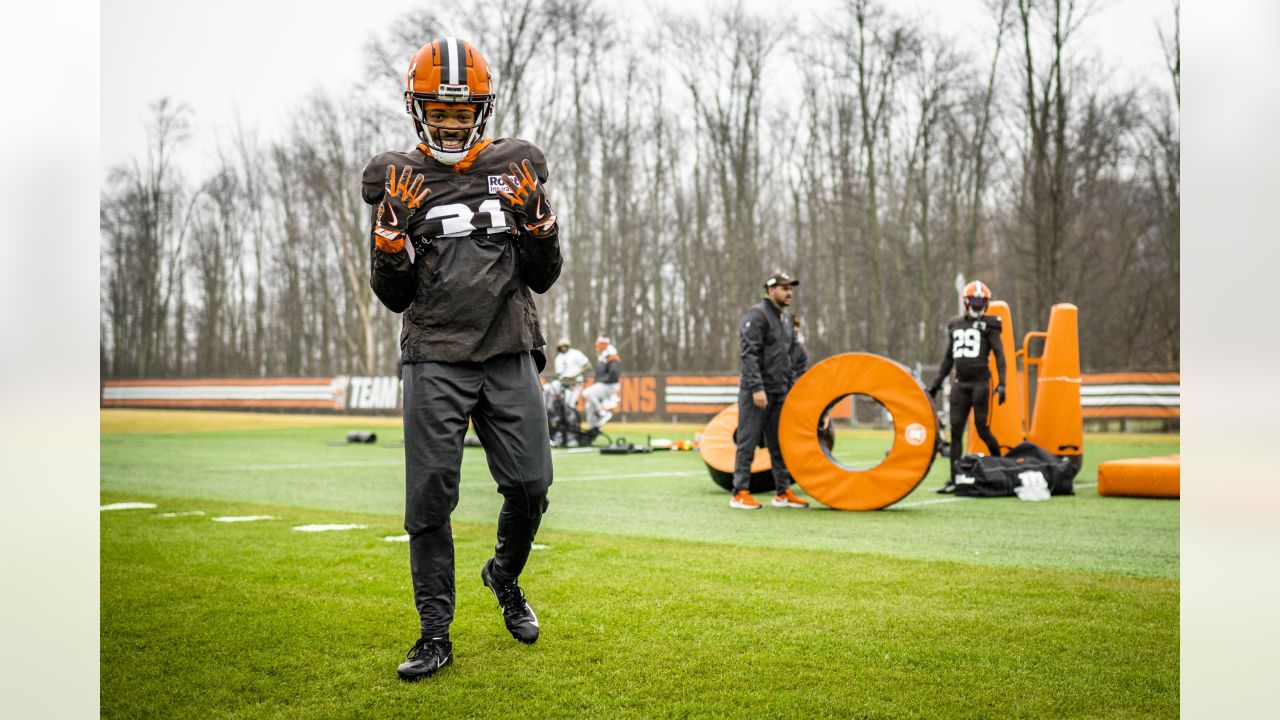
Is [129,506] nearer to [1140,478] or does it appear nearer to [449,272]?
[449,272]

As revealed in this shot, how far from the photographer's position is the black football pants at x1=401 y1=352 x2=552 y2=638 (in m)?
4.21

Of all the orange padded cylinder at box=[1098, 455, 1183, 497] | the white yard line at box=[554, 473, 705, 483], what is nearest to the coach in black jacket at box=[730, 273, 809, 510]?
the orange padded cylinder at box=[1098, 455, 1183, 497]

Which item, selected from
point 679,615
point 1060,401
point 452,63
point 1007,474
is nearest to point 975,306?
point 1060,401

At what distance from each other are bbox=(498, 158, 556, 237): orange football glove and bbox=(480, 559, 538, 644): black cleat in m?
1.48

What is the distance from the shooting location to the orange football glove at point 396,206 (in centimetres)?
403

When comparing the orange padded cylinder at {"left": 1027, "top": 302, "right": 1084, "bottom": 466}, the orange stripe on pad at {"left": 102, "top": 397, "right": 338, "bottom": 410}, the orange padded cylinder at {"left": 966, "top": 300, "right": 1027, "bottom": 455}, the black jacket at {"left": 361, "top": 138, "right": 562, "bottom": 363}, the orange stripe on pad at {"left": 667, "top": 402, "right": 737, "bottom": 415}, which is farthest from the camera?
the orange stripe on pad at {"left": 102, "top": 397, "right": 338, "bottom": 410}

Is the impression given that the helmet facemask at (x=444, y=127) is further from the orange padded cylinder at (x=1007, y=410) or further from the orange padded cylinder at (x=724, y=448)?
the orange padded cylinder at (x=1007, y=410)

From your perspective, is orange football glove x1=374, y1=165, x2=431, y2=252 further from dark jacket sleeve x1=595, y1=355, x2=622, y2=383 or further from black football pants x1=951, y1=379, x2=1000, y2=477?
dark jacket sleeve x1=595, y1=355, x2=622, y2=383

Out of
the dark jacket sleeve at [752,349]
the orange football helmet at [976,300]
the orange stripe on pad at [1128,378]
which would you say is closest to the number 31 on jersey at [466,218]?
the dark jacket sleeve at [752,349]

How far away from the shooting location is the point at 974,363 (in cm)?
1145

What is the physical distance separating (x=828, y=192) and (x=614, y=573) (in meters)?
35.8

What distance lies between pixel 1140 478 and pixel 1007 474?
1178 millimetres

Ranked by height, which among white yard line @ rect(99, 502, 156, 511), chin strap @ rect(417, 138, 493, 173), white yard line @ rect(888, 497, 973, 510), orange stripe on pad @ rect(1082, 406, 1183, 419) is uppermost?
chin strap @ rect(417, 138, 493, 173)
